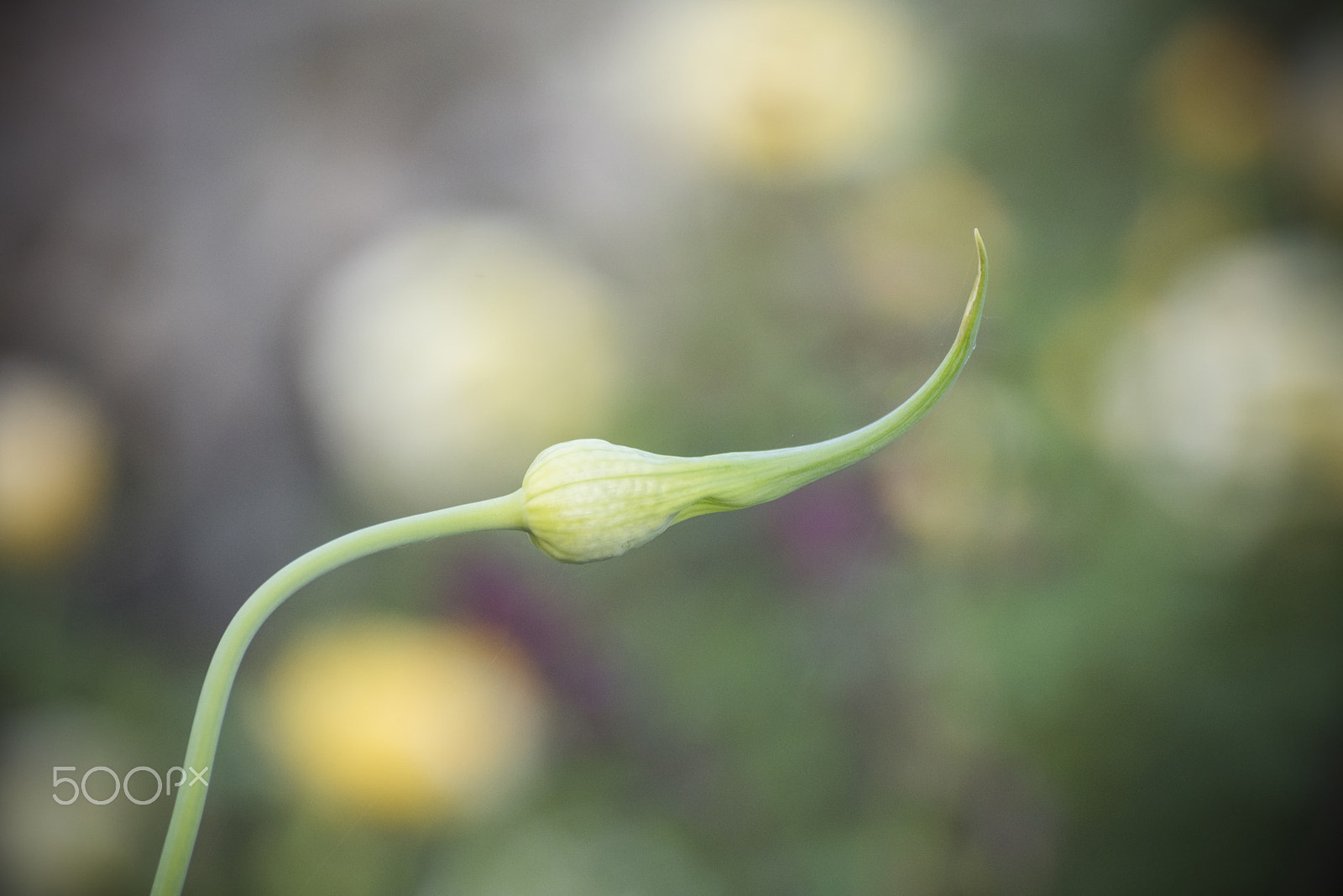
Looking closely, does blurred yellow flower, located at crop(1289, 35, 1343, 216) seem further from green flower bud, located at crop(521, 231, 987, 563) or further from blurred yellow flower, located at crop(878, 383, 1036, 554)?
green flower bud, located at crop(521, 231, 987, 563)

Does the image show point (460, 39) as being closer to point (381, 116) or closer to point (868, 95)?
point (381, 116)

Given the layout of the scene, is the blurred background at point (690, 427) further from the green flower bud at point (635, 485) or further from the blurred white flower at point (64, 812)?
the green flower bud at point (635, 485)

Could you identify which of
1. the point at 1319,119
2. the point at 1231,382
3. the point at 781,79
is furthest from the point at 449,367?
the point at 1319,119

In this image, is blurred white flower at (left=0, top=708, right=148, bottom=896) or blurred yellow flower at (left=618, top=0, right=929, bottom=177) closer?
blurred white flower at (left=0, top=708, right=148, bottom=896)

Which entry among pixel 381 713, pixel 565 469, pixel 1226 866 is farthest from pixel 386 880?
pixel 1226 866

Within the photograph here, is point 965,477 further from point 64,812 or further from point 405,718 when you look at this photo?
point 64,812

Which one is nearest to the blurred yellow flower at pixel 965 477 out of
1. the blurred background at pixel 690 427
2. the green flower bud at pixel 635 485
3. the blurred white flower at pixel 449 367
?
the blurred background at pixel 690 427

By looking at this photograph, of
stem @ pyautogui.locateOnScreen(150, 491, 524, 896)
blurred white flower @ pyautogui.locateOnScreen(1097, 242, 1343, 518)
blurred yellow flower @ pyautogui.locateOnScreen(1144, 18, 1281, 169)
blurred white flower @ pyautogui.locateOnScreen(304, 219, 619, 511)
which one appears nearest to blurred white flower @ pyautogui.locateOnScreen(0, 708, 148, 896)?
blurred white flower @ pyautogui.locateOnScreen(304, 219, 619, 511)
